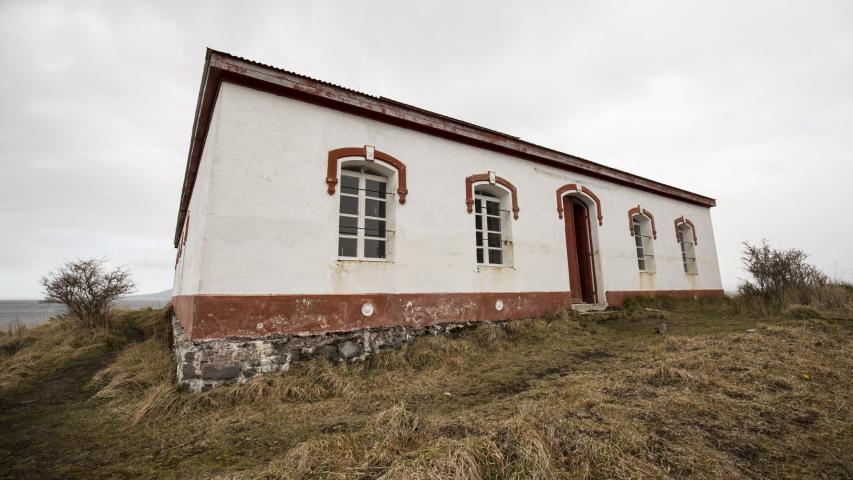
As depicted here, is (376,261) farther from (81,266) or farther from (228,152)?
(81,266)

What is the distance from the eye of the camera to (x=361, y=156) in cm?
617

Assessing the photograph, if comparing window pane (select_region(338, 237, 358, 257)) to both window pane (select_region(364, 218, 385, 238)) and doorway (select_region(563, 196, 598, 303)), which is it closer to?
window pane (select_region(364, 218, 385, 238))

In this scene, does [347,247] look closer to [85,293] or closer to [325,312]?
[325,312]

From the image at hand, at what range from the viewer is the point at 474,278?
7.14 m

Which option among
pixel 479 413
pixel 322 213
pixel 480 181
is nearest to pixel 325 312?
pixel 322 213

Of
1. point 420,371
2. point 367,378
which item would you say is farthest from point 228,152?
point 420,371

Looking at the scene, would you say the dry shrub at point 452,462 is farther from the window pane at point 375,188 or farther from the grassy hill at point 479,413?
the window pane at point 375,188

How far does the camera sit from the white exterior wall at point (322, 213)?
16.3ft

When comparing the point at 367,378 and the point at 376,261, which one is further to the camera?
the point at 376,261

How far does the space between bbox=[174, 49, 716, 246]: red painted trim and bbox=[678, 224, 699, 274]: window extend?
5.23 metres

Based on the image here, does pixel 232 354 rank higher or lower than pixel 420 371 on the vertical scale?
higher

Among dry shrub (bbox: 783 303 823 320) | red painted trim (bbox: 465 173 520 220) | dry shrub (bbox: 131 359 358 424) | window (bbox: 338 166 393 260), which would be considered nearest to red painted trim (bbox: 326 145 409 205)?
window (bbox: 338 166 393 260)

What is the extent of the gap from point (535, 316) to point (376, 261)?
391cm

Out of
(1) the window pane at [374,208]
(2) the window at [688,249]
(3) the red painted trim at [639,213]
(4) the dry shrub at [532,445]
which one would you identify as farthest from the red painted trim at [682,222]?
(4) the dry shrub at [532,445]
